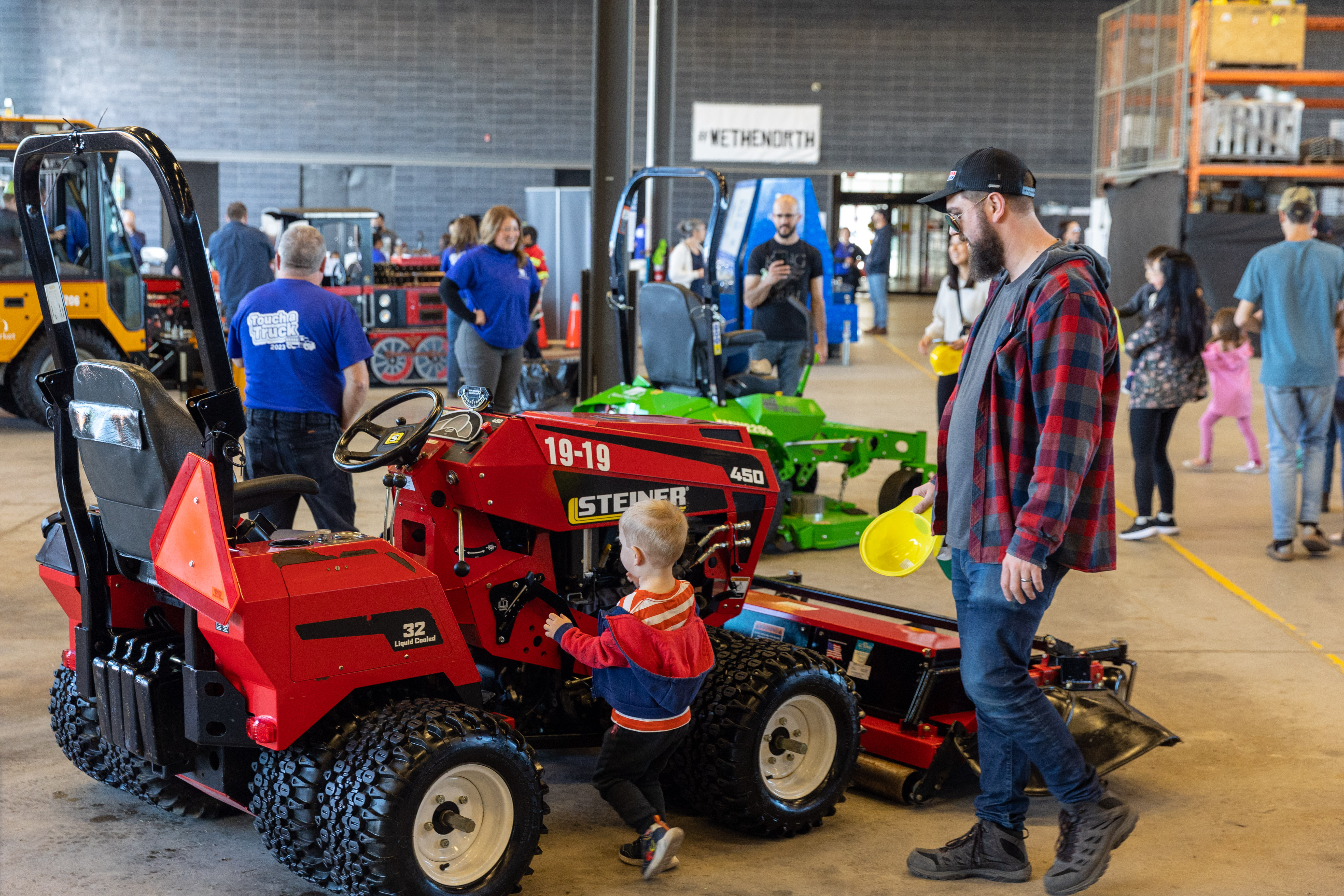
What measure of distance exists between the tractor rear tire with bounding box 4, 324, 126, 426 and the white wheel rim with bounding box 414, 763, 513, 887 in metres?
8.11

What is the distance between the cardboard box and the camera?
1409cm

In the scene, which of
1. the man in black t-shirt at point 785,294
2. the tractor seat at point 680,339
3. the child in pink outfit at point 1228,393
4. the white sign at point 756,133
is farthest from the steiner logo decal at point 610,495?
the white sign at point 756,133

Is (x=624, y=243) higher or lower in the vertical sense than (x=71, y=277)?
higher

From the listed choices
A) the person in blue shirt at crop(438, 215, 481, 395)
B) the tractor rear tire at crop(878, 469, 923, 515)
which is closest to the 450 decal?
the tractor rear tire at crop(878, 469, 923, 515)

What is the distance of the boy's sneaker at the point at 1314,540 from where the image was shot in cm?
652

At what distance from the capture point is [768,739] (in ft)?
11.0

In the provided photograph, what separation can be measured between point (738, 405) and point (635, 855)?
3502 millimetres

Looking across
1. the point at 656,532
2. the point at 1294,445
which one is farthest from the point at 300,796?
the point at 1294,445

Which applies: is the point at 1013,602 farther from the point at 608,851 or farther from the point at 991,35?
the point at 991,35

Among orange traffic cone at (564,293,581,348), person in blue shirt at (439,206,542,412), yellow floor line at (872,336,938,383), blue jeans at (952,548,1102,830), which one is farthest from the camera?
orange traffic cone at (564,293,581,348)

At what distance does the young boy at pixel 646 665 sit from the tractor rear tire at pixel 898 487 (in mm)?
3763

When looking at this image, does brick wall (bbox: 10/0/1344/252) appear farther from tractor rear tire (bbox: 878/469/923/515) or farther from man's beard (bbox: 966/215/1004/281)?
man's beard (bbox: 966/215/1004/281)

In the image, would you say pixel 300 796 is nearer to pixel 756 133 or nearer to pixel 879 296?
pixel 879 296

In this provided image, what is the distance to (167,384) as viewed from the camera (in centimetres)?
1141
